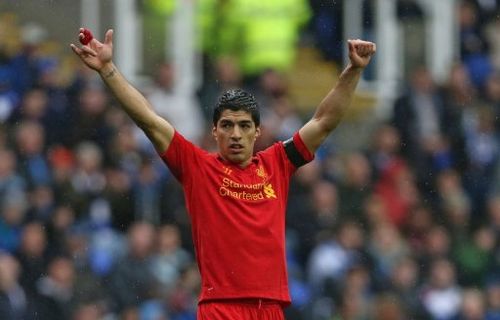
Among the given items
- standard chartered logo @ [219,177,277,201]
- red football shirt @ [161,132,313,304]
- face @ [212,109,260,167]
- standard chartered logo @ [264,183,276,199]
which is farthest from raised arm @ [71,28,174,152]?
standard chartered logo @ [264,183,276,199]

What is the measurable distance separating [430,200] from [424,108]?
1156 millimetres

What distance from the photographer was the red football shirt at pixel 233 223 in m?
10.1

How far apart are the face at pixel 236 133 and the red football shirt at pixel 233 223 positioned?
0.34ft

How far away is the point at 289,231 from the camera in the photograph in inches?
685

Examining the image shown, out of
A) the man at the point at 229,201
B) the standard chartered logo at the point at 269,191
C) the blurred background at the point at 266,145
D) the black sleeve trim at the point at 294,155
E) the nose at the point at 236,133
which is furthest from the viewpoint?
the blurred background at the point at 266,145

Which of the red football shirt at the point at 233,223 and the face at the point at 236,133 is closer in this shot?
the red football shirt at the point at 233,223

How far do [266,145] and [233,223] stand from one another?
23.7ft

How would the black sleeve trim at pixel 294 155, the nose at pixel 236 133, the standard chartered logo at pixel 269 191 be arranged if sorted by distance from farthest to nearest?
the black sleeve trim at pixel 294 155 → the standard chartered logo at pixel 269 191 → the nose at pixel 236 133

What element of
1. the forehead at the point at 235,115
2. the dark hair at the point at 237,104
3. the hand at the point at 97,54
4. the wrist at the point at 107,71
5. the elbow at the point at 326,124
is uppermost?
the hand at the point at 97,54

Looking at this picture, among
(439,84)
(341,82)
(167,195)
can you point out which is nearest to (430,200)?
(439,84)

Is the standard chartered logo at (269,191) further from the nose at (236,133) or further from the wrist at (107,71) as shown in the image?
the wrist at (107,71)

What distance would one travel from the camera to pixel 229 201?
10.3m

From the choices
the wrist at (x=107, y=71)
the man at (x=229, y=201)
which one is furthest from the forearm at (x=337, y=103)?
the wrist at (x=107, y=71)

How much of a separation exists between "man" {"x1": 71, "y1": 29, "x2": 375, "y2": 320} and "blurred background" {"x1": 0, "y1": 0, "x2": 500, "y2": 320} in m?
5.14
